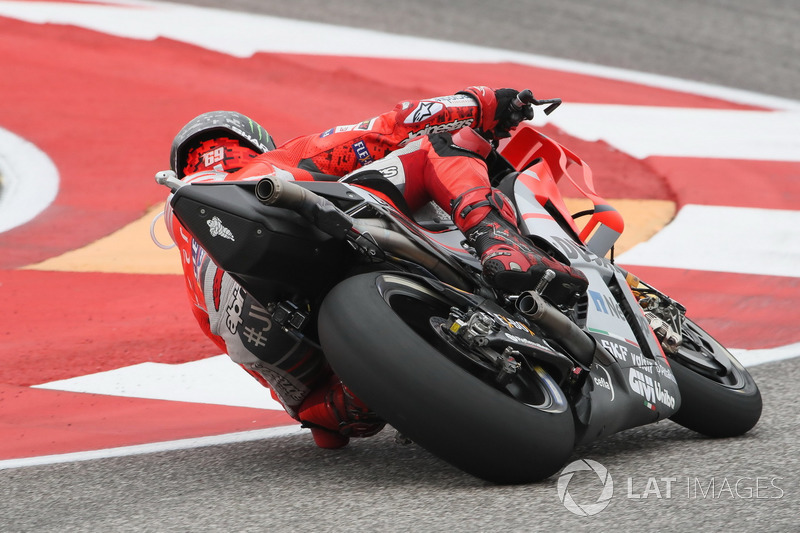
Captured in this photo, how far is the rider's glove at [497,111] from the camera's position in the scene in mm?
3646

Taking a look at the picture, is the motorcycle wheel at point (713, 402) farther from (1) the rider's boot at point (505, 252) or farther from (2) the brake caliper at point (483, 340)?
(2) the brake caliper at point (483, 340)

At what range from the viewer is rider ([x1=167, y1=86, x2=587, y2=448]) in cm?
310

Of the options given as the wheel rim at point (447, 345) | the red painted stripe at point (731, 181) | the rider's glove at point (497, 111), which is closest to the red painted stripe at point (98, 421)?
the wheel rim at point (447, 345)

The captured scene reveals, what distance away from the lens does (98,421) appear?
3953 mm

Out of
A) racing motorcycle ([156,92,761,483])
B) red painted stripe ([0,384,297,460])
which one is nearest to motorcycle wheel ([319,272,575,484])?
racing motorcycle ([156,92,761,483])

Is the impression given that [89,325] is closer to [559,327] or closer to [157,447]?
[157,447]

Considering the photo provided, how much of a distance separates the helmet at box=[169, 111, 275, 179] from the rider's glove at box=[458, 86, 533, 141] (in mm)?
758

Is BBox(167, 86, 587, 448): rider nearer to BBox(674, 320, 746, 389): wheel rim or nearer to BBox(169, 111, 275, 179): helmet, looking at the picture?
BBox(169, 111, 275, 179): helmet

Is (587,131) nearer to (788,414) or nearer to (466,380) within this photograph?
(788,414)

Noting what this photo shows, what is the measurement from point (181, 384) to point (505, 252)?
1927 mm

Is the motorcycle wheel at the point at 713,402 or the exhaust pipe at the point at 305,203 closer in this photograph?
the exhaust pipe at the point at 305,203

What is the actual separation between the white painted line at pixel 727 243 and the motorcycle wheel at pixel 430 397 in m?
3.24

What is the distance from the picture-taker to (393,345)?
2.62 meters

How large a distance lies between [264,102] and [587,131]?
2.42 meters
